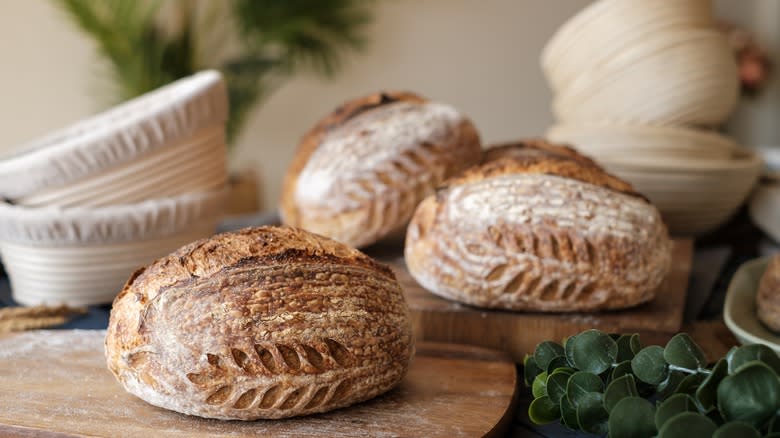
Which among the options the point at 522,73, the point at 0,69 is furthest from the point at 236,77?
the point at 522,73

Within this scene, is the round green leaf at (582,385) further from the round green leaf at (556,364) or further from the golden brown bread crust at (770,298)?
the golden brown bread crust at (770,298)

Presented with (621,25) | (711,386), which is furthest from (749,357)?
(621,25)

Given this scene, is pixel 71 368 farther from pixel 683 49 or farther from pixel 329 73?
pixel 329 73

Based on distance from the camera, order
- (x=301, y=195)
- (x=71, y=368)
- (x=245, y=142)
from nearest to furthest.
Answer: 1. (x=71, y=368)
2. (x=301, y=195)
3. (x=245, y=142)

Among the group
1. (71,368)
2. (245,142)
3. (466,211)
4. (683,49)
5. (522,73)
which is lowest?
(245,142)

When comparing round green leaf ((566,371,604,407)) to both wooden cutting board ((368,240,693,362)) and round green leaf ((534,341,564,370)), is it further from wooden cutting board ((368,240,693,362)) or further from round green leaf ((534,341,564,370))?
wooden cutting board ((368,240,693,362))

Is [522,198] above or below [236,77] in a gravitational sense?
above

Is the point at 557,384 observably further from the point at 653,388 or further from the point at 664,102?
the point at 664,102

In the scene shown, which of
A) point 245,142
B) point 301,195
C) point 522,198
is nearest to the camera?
point 522,198
